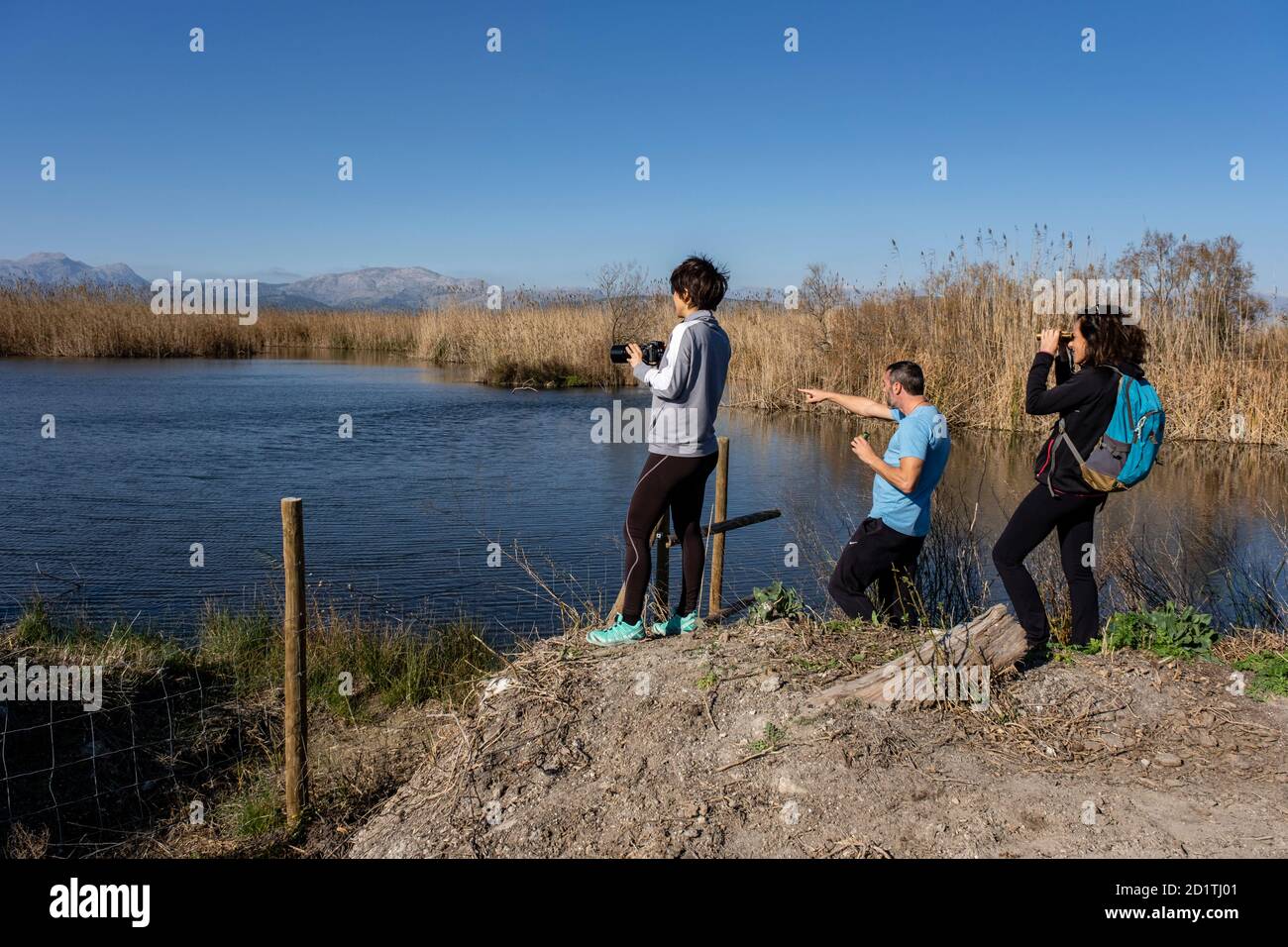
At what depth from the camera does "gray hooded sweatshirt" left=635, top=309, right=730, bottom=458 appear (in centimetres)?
426

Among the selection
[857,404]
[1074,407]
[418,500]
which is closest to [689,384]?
[857,404]

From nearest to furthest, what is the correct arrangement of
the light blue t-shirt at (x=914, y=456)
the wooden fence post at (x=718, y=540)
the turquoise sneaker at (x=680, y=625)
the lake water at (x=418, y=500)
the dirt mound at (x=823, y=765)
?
the dirt mound at (x=823, y=765), the light blue t-shirt at (x=914, y=456), the turquoise sneaker at (x=680, y=625), the wooden fence post at (x=718, y=540), the lake water at (x=418, y=500)

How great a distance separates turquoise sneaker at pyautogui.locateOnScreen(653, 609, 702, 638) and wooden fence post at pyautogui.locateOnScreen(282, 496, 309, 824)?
1754 millimetres

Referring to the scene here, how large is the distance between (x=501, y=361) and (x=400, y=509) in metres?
15.1

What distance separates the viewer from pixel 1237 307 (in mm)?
15938

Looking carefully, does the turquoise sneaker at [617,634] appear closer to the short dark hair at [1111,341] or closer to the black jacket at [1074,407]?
the black jacket at [1074,407]

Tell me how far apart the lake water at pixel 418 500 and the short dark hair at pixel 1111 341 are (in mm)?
3173

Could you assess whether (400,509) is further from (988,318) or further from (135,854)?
(988,318)

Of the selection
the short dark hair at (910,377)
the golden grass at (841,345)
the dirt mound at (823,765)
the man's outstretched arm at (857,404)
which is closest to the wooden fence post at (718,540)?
the man's outstretched arm at (857,404)

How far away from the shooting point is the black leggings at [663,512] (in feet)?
14.6

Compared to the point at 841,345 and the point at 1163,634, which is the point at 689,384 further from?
the point at 841,345

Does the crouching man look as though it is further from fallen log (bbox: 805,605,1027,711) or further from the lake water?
the lake water

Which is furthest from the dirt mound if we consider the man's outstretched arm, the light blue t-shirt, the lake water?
the lake water
